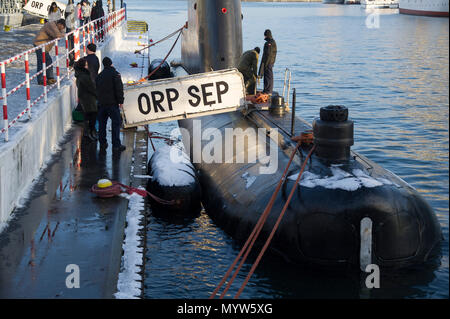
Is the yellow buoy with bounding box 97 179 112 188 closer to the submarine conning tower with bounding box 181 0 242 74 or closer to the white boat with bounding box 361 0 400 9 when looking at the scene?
the submarine conning tower with bounding box 181 0 242 74

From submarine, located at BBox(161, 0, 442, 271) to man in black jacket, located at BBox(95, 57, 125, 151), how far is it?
2.57 m

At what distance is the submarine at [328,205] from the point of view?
30.4 ft

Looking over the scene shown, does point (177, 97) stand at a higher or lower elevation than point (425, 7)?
lower

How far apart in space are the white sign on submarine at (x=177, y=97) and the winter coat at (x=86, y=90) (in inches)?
55.9

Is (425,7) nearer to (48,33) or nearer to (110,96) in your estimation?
(48,33)

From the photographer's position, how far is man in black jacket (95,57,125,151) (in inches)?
535

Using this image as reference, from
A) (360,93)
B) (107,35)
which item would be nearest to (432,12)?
(360,93)

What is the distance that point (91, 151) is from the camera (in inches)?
548

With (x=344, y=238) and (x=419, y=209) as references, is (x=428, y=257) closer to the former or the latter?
(x=419, y=209)

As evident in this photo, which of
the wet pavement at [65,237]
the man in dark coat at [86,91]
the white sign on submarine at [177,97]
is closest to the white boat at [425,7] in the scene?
the white sign on submarine at [177,97]

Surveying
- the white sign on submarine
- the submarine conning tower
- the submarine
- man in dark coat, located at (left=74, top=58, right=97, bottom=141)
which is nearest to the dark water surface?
the submarine

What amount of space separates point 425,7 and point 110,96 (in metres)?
101

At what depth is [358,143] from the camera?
2200cm

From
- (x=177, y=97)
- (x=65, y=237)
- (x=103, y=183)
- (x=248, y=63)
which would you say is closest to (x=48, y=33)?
(x=248, y=63)
